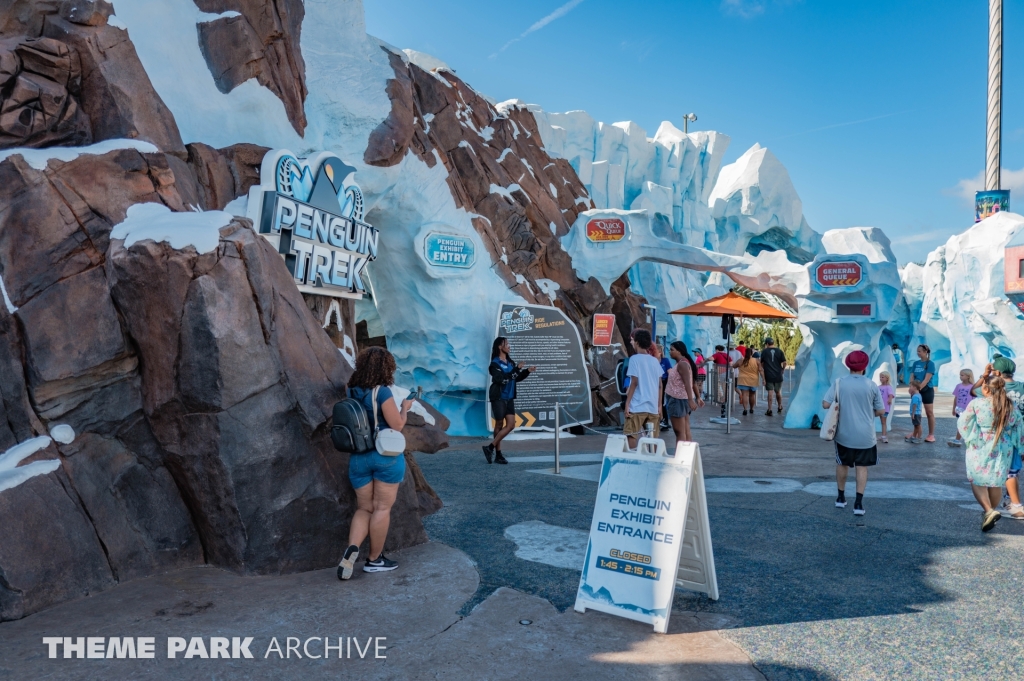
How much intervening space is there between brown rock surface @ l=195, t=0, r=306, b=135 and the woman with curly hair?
550 cm

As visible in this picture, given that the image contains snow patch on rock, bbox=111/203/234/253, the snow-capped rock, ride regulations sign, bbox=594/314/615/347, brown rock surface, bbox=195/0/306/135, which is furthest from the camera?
the snow-capped rock

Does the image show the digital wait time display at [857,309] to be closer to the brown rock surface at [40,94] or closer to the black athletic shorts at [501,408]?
the black athletic shorts at [501,408]

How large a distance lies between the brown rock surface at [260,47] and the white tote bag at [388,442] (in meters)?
5.86

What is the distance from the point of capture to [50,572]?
398cm

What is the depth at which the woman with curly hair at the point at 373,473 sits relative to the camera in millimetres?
4512

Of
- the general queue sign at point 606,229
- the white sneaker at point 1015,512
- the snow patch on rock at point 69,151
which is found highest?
the general queue sign at point 606,229

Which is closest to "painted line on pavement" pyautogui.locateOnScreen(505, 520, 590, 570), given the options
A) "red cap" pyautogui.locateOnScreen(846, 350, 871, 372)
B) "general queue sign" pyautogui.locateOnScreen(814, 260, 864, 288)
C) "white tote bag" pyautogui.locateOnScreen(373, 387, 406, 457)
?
"white tote bag" pyautogui.locateOnScreen(373, 387, 406, 457)

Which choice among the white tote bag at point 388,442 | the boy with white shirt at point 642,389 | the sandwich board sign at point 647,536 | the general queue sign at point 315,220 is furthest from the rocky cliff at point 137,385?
the boy with white shirt at point 642,389

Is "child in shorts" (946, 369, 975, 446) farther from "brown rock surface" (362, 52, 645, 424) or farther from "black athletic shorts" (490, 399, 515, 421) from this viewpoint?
"brown rock surface" (362, 52, 645, 424)

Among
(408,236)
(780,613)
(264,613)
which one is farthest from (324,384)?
(408,236)

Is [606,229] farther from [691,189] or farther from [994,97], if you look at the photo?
[691,189]

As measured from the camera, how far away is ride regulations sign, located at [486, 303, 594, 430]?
12.8m

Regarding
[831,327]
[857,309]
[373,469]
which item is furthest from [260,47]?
[831,327]

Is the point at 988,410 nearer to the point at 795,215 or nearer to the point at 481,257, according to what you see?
the point at 481,257
